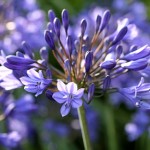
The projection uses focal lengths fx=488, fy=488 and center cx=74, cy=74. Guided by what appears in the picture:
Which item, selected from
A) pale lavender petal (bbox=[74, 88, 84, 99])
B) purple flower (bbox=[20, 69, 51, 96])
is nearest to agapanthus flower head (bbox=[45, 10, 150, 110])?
pale lavender petal (bbox=[74, 88, 84, 99])

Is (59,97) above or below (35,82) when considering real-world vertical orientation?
below

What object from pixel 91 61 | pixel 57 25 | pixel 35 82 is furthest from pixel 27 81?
pixel 57 25

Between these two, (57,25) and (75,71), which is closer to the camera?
(75,71)

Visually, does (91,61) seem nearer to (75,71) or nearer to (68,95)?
(75,71)

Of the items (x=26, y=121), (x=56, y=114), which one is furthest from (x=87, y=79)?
(x=56, y=114)

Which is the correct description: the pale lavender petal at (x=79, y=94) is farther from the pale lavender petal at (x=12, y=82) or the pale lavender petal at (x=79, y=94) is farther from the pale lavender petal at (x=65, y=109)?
the pale lavender petal at (x=12, y=82)

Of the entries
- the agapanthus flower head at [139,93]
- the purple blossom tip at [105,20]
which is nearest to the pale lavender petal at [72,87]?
the agapanthus flower head at [139,93]

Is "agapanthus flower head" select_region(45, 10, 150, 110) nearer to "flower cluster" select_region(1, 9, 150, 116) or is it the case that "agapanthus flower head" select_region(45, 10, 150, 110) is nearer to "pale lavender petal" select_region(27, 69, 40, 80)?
"flower cluster" select_region(1, 9, 150, 116)
